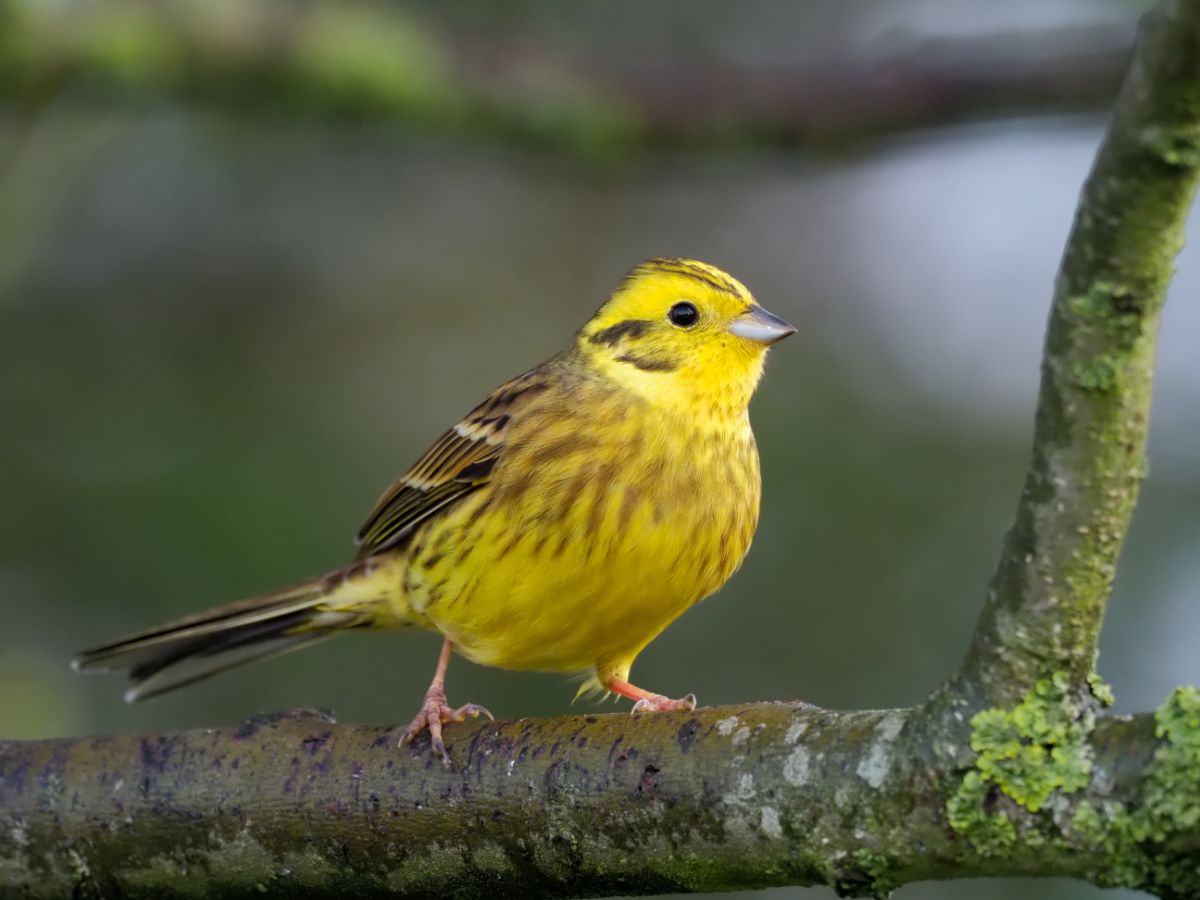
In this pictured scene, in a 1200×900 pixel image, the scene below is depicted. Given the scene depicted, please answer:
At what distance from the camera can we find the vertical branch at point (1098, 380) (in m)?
1.84

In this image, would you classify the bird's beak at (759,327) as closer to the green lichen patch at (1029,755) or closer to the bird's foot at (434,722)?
the bird's foot at (434,722)

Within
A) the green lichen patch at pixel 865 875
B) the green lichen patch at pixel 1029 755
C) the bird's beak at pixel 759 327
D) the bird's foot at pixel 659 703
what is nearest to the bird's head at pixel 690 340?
the bird's beak at pixel 759 327

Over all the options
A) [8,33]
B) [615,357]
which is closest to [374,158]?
[8,33]

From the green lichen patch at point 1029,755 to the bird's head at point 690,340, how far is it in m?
2.22

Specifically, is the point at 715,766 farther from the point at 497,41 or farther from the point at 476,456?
the point at 497,41

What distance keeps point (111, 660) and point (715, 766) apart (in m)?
2.63

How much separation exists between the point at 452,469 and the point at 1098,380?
9.41 feet

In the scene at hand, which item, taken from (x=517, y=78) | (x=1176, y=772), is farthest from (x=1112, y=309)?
(x=517, y=78)

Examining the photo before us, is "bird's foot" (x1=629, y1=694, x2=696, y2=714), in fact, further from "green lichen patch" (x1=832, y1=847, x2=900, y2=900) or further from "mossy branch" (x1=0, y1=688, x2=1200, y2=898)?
"green lichen patch" (x1=832, y1=847, x2=900, y2=900)

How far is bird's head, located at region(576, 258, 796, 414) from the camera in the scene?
15.1ft

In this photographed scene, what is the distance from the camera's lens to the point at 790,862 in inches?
106

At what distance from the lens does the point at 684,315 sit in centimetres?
473

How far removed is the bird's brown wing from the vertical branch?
236 cm

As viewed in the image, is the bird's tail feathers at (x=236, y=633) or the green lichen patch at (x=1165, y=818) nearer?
the green lichen patch at (x=1165, y=818)
